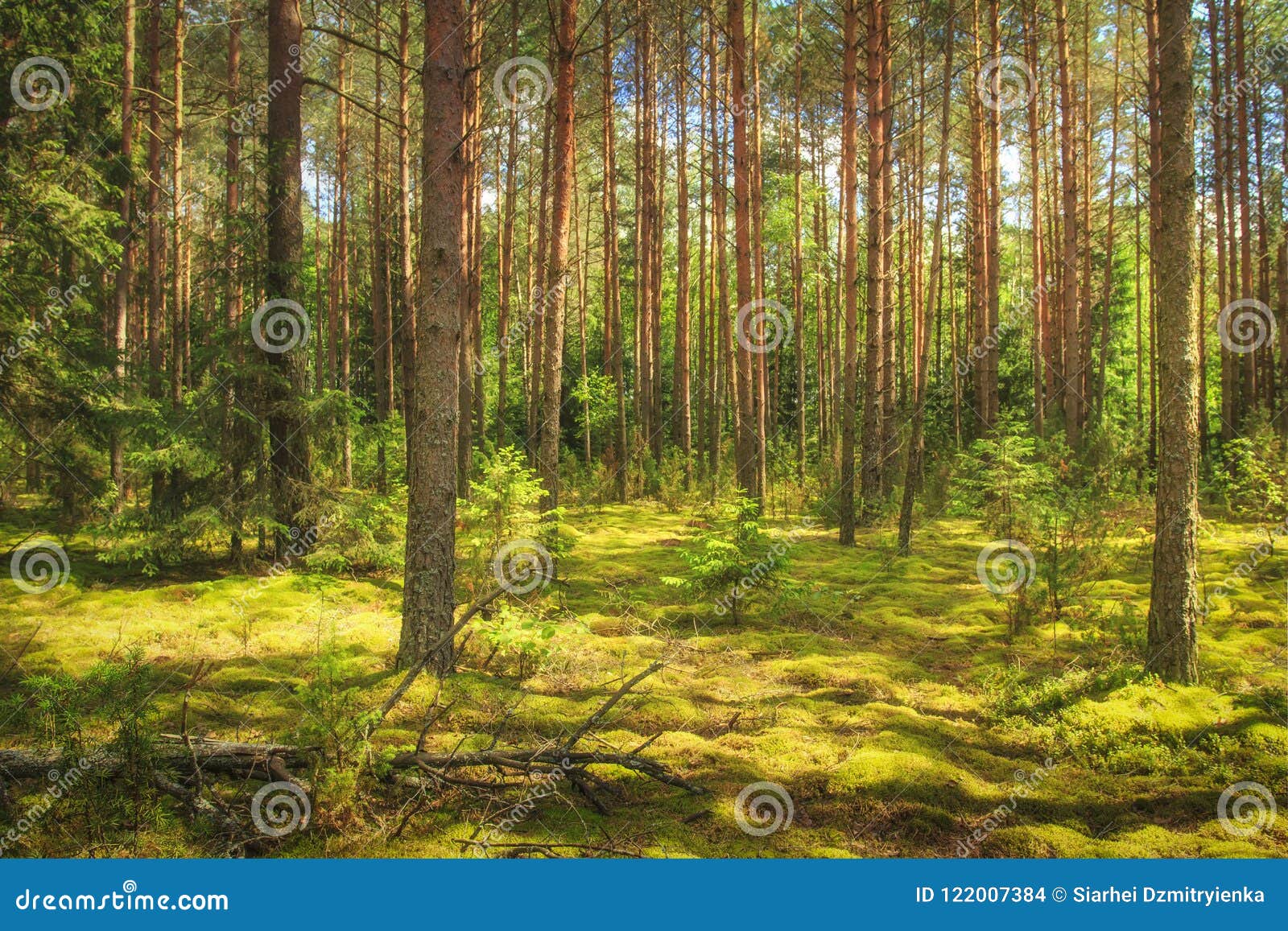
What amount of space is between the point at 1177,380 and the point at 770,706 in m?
4.10

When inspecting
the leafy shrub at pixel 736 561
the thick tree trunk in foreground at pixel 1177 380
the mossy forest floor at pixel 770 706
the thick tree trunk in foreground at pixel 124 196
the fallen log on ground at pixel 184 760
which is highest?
the thick tree trunk in foreground at pixel 124 196

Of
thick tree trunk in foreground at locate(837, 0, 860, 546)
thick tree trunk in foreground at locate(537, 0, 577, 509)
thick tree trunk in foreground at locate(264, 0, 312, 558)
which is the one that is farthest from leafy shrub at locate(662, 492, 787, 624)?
thick tree trunk in foreground at locate(264, 0, 312, 558)

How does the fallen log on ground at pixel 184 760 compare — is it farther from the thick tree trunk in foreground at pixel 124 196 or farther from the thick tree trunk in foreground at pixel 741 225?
the thick tree trunk in foreground at pixel 741 225

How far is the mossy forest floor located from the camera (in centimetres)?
393

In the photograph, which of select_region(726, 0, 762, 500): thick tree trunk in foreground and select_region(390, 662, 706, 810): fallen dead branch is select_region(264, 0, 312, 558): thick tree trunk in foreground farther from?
select_region(726, 0, 762, 500): thick tree trunk in foreground

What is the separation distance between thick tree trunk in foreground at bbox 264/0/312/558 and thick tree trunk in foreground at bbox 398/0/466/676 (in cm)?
336

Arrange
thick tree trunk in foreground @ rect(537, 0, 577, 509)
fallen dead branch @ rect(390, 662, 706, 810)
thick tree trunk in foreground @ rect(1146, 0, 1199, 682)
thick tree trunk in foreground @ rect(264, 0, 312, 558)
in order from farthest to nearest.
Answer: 1. thick tree trunk in foreground @ rect(537, 0, 577, 509)
2. thick tree trunk in foreground @ rect(264, 0, 312, 558)
3. thick tree trunk in foreground @ rect(1146, 0, 1199, 682)
4. fallen dead branch @ rect(390, 662, 706, 810)

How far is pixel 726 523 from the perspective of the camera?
29.3 feet

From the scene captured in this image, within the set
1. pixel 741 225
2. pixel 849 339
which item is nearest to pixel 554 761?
pixel 849 339

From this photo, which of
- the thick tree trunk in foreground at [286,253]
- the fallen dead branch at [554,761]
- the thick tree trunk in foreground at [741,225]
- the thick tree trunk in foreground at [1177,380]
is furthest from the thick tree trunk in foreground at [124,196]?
the thick tree trunk in foreground at [1177,380]

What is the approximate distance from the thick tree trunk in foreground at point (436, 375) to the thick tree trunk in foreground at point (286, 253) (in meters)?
3.36

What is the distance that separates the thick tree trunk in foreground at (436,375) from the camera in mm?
6141

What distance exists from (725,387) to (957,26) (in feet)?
39.0

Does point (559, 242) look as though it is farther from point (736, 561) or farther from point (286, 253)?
point (736, 561)
